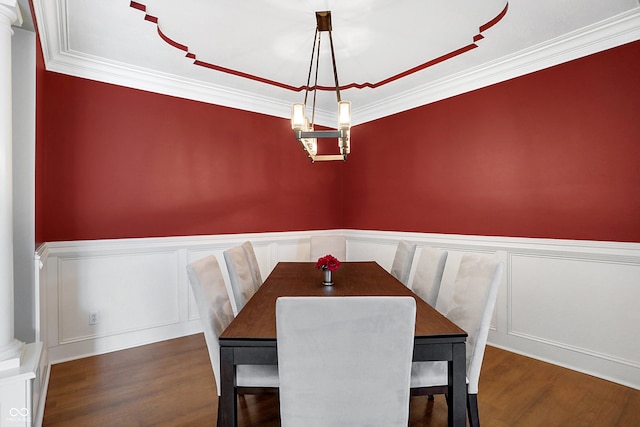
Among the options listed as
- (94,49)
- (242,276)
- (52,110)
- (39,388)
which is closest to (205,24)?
(94,49)

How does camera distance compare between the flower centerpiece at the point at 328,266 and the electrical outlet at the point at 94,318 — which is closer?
the flower centerpiece at the point at 328,266

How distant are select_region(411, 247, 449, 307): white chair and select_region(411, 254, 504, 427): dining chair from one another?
0.26m

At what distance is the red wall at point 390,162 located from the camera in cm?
254

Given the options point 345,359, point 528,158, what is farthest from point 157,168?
point 528,158

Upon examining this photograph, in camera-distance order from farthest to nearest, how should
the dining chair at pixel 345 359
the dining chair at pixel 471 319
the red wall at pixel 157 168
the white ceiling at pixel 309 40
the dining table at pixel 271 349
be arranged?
1. the red wall at pixel 157 168
2. the white ceiling at pixel 309 40
3. the dining chair at pixel 471 319
4. the dining table at pixel 271 349
5. the dining chair at pixel 345 359

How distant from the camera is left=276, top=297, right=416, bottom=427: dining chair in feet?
3.59

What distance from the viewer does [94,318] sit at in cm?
293

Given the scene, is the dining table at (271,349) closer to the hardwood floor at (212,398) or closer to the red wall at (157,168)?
the hardwood floor at (212,398)

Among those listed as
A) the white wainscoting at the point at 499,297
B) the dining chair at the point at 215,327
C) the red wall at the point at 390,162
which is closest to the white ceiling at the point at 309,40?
the red wall at the point at 390,162

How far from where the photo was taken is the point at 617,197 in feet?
8.08

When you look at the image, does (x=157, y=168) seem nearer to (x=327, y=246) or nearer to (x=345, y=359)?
(x=327, y=246)

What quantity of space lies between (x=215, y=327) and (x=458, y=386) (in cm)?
109

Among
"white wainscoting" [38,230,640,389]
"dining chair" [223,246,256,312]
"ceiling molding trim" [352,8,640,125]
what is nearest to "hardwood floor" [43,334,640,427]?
"white wainscoting" [38,230,640,389]

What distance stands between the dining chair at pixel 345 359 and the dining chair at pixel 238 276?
1.10m
